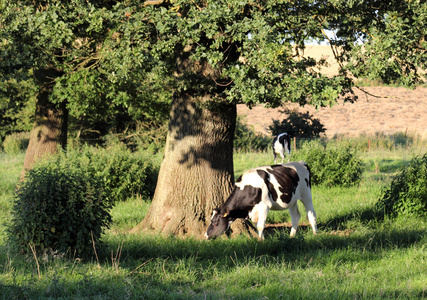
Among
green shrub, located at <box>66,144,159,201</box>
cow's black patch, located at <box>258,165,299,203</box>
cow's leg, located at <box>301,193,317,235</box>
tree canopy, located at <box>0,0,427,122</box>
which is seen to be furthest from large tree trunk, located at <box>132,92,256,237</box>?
green shrub, located at <box>66,144,159,201</box>

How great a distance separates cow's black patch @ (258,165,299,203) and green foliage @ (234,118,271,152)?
21.7 m

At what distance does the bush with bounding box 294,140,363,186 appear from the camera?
53.6ft

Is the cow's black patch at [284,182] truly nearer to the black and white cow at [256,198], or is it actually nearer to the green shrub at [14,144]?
the black and white cow at [256,198]

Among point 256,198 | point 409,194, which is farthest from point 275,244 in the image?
point 409,194

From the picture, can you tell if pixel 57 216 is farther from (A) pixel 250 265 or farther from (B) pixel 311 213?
(B) pixel 311 213

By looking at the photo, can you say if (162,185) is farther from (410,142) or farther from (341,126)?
(341,126)

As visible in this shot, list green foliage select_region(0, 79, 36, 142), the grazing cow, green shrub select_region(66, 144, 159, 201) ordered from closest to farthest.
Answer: green shrub select_region(66, 144, 159, 201) → the grazing cow → green foliage select_region(0, 79, 36, 142)

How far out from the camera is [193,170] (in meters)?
9.76

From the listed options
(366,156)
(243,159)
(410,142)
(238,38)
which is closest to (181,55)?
(238,38)

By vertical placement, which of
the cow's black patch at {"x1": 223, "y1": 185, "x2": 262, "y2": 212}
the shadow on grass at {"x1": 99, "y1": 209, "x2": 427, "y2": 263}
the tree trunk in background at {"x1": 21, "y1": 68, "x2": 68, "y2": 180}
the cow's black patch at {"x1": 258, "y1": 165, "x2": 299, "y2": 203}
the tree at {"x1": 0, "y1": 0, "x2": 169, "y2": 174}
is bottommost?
A: the shadow on grass at {"x1": 99, "y1": 209, "x2": 427, "y2": 263}

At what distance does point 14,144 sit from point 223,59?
26.5 m

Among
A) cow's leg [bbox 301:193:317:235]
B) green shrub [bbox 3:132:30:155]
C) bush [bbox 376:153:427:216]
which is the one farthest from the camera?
green shrub [bbox 3:132:30:155]

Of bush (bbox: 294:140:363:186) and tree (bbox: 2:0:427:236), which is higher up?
tree (bbox: 2:0:427:236)

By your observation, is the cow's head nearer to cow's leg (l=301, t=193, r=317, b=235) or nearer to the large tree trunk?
the large tree trunk
